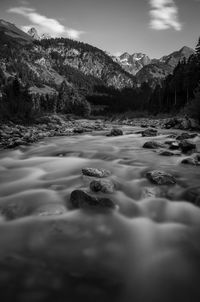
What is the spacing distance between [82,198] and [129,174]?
13.6ft

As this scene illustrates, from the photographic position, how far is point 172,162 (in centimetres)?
1405

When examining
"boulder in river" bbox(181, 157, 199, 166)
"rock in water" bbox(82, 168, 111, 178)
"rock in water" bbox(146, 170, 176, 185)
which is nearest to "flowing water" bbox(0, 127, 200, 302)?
"rock in water" bbox(146, 170, 176, 185)

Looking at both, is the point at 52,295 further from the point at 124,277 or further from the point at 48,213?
the point at 48,213

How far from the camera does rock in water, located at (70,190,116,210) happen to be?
822cm

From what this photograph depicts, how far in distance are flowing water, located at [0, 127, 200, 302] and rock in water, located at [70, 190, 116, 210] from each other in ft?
0.92

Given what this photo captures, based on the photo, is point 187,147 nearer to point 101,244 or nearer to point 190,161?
point 190,161

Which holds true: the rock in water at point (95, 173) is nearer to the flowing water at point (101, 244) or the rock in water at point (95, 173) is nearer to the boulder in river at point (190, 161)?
the flowing water at point (101, 244)

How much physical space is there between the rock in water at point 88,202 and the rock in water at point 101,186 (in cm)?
64

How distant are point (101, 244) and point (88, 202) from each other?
6.35 ft

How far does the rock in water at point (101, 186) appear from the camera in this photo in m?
9.11

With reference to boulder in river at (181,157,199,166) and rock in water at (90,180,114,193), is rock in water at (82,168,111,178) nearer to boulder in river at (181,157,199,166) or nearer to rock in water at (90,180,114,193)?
rock in water at (90,180,114,193)

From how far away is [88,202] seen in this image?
8281 millimetres

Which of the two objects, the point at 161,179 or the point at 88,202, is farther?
the point at 161,179

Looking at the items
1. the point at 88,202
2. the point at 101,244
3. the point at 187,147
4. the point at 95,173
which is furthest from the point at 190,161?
the point at 101,244
